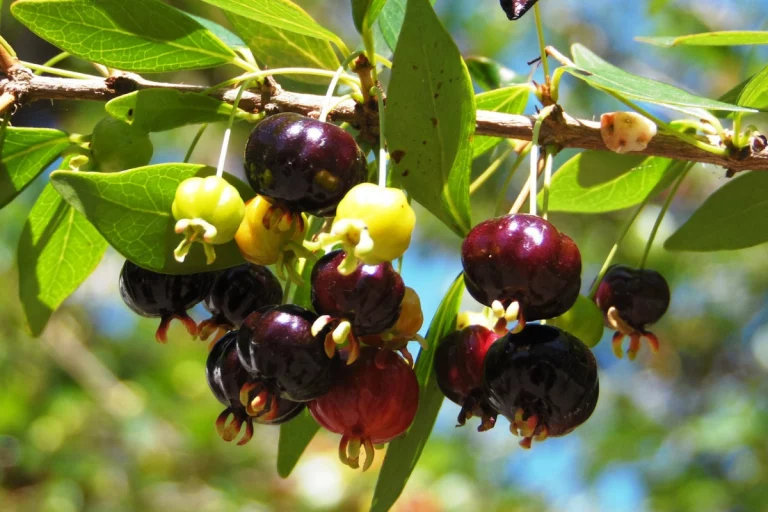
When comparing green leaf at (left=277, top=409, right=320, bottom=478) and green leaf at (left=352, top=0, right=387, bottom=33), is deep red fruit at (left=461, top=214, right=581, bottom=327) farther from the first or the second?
green leaf at (left=277, top=409, right=320, bottom=478)

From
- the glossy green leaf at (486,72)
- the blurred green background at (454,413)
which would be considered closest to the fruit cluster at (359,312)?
the glossy green leaf at (486,72)

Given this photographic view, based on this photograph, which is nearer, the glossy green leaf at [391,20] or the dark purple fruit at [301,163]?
the dark purple fruit at [301,163]

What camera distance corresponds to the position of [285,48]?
1.46 meters

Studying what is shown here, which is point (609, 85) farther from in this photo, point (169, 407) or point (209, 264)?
point (169, 407)

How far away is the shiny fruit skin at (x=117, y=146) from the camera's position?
1.16 metres

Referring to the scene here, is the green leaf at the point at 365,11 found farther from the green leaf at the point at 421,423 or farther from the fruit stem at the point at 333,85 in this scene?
the green leaf at the point at 421,423

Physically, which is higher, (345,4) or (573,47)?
(573,47)

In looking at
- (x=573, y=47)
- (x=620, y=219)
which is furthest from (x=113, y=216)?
(x=620, y=219)

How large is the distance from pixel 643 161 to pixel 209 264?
847 millimetres

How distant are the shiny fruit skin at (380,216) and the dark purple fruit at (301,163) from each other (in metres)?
0.04

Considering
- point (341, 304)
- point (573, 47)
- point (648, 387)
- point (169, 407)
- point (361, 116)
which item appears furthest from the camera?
point (648, 387)

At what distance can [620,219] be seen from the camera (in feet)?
14.8

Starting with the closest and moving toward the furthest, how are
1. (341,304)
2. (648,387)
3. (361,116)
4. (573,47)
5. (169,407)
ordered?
(341,304)
(361,116)
(573,47)
(169,407)
(648,387)

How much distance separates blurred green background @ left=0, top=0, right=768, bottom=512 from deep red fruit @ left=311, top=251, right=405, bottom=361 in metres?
2.59
